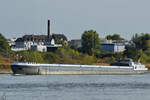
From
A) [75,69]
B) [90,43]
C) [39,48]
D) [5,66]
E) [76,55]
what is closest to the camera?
[75,69]

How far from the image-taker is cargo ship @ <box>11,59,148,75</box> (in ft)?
359

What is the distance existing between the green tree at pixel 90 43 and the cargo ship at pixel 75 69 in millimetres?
42451

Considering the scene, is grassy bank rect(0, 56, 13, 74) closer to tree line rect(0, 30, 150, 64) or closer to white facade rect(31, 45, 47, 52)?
tree line rect(0, 30, 150, 64)

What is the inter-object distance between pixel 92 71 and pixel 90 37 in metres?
61.7

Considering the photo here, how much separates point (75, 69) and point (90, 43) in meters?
62.5

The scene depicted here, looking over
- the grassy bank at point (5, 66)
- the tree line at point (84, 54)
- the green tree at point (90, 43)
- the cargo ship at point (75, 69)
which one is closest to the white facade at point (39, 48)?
the tree line at point (84, 54)

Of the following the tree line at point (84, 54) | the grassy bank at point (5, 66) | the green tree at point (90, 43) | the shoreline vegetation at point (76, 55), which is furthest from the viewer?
the green tree at point (90, 43)

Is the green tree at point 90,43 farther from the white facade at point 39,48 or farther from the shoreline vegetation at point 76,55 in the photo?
the white facade at point 39,48

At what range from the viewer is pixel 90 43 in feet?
606

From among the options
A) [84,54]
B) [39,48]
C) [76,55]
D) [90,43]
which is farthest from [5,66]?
[39,48]

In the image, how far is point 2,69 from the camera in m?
123

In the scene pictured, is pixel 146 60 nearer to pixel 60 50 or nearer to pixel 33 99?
pixel 60 50

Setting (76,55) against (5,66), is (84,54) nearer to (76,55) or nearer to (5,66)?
(76,55)

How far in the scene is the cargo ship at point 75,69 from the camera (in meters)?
109
